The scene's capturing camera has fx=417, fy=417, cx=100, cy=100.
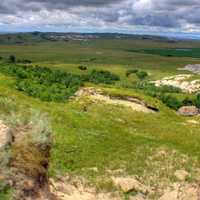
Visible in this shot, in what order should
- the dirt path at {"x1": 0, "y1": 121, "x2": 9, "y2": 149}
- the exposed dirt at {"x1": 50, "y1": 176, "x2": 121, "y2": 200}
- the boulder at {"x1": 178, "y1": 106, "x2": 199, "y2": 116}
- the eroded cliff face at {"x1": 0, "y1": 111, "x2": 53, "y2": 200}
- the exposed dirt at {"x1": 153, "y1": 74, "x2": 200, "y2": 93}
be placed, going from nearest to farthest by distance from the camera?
the eroded cliff face at {"x1": 0, "y1": 111, "x2": 53, "y2": 200}
the dirt path at {"x1": 0, "y1": 121, "x2": 9, "y2": 149}
the exposed dirt at {"x1": 50, "y1": 176, "x2": 121, "y2": 200}
the boulder at {"x1": 178, "y1": 106, "x2": 199, "y2": 116}
the exposed dirt at {"x1": 153, "y1": 74, "x2": 200, "y2": 93}

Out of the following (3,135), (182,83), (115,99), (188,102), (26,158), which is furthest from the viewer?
(182,83)

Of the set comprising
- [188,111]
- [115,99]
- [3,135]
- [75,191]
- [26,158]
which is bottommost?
[188,111]

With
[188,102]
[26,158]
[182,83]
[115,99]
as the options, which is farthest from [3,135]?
[182,83]

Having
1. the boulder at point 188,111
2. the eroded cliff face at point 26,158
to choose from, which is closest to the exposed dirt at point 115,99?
the boulder at point 188,111

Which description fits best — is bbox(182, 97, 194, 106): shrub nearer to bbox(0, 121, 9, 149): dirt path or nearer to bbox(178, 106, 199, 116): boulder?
bbox(178, 106, 199, 116): boulder

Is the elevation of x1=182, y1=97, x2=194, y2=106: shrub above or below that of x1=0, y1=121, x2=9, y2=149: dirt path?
below

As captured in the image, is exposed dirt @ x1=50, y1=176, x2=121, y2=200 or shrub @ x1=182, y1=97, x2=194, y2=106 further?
shrub @ x1=182, y1=97, x2=194, y2=106

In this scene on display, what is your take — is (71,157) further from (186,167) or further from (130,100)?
(130,100)

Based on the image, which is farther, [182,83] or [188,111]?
[182,83]

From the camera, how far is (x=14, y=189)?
14.1 meters

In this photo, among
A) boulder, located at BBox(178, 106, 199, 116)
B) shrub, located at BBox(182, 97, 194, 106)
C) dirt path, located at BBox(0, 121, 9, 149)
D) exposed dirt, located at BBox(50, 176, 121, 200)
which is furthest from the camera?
shrub, located at BBox(182, 97, 194, 106)

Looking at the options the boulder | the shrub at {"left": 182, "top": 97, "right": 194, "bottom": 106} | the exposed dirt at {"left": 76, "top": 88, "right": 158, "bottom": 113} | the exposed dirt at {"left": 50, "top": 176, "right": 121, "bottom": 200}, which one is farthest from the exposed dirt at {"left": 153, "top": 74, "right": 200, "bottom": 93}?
the exposed dirt at {"left": 50, "top": 176, "right": 121, "bottom": 200}

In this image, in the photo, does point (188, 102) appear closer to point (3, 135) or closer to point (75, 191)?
point (75, 191)

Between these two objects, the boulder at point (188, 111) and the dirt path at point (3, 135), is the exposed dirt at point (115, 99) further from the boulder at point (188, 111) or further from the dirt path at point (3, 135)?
the dirt path at point (3, 135)
